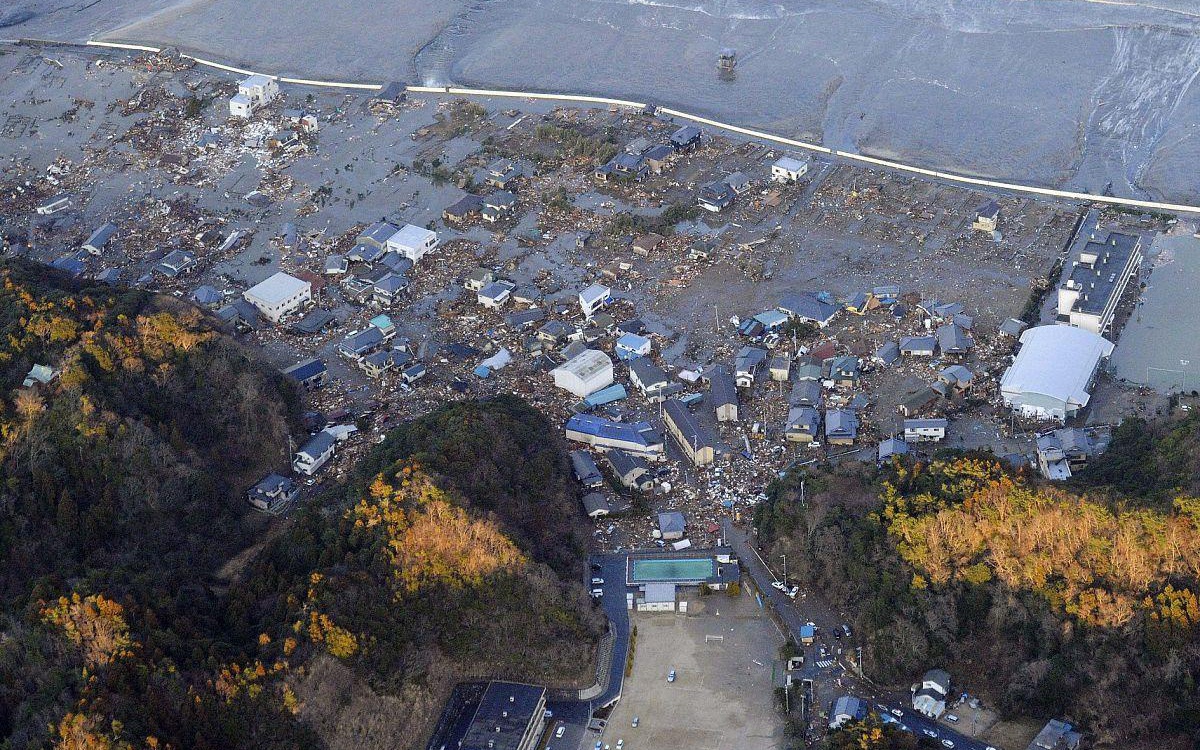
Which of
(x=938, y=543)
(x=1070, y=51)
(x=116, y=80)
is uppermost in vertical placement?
(x=1070, y=51)

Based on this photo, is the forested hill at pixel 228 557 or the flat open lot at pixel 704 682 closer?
the forested hill at pixel 228 557

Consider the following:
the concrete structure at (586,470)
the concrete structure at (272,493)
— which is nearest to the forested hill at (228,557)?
the concrete structure at (272,493)

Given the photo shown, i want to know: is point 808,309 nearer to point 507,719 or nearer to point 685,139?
point 685,139

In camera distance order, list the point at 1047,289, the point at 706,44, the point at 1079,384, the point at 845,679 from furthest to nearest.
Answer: the point at 706,44
the point at 1047,289
the point at 1079,384
the point at 845,679

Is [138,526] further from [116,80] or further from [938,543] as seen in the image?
[116,80]

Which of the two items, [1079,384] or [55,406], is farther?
[1079,384]

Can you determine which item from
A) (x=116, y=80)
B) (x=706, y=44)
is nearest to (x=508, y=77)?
(x=706, y=44)

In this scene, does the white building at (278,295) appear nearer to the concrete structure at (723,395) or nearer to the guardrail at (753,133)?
the concrete structure at (723,395)
